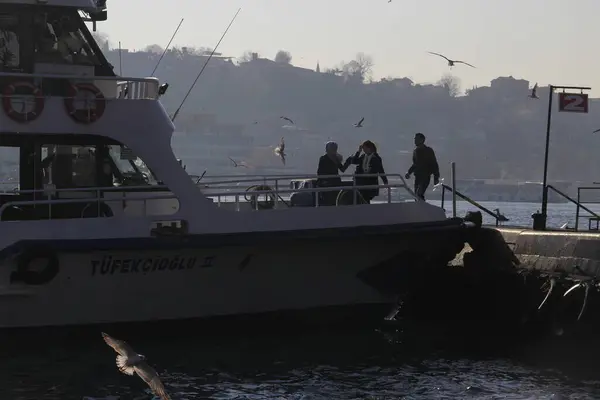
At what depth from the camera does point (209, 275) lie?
47.6 feet

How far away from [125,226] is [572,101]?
7.43 metres

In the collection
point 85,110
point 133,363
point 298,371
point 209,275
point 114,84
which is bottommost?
point 298,371

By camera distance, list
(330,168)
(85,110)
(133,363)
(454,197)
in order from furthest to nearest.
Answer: (454,197), (330,168), (85,110), (133,363)

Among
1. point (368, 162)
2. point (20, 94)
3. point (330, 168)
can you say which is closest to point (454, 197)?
point (368, 162)

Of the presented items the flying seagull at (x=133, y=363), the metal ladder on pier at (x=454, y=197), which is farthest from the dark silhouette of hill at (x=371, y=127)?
the flying seagull at (x=133, y=363)

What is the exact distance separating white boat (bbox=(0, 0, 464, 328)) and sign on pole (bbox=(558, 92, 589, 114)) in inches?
140

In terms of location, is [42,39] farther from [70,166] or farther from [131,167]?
[131,167]

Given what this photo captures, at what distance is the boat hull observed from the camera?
546 inches

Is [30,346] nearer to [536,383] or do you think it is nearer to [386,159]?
[536,383]

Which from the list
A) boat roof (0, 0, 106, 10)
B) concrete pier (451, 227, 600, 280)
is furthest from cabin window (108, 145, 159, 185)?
concrete pier (451, 227, 600, 280)

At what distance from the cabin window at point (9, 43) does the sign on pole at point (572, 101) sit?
8.05 meters

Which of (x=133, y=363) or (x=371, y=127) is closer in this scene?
(x=133, y=363)

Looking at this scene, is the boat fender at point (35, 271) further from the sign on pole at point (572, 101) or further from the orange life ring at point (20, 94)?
the sign on pole at point (572, 101)

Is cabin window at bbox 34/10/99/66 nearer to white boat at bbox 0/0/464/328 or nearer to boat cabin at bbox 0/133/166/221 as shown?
white boat at bbox 0/0/464/328
